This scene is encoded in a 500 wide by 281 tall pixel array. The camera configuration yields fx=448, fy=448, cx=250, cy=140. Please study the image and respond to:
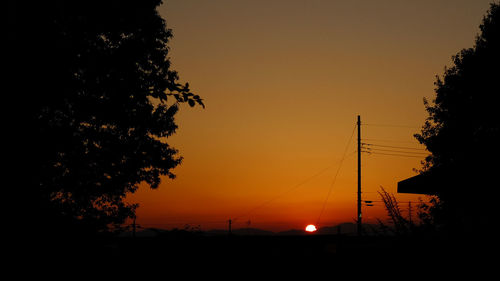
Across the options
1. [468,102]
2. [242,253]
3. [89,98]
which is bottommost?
[242,253]

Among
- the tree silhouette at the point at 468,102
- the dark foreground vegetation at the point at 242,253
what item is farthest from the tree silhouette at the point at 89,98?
the tree silhouette at the point at 468,102

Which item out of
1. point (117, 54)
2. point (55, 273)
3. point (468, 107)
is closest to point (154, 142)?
point (117, 54)

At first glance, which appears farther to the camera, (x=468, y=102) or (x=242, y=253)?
(x=468, y=102)

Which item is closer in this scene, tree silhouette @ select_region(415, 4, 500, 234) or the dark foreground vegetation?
the dark foreground vegetation

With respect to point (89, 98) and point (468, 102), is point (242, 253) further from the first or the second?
point (468, 102)

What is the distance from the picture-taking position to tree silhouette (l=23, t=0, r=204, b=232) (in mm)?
5652

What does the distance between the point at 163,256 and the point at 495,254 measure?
3184 mm

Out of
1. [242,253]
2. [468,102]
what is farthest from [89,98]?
[468,102]

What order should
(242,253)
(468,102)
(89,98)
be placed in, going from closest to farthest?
(242,253) → (89,98) → (468,102)

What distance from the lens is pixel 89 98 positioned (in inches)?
334

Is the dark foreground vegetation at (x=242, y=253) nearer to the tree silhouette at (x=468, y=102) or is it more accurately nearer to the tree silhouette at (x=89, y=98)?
the tree silhouette at (x=89, y=98)

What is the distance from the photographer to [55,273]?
3527 millimetres

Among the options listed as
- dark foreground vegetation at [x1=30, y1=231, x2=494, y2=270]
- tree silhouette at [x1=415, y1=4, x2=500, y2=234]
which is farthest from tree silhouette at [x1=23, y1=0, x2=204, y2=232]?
tree silhouette at [x1=415, y1=4, x2=500, y2=234]

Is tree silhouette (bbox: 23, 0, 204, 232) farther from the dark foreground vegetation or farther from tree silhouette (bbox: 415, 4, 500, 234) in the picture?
tree silhouette (bbox: 415, 4, 500, 234)
